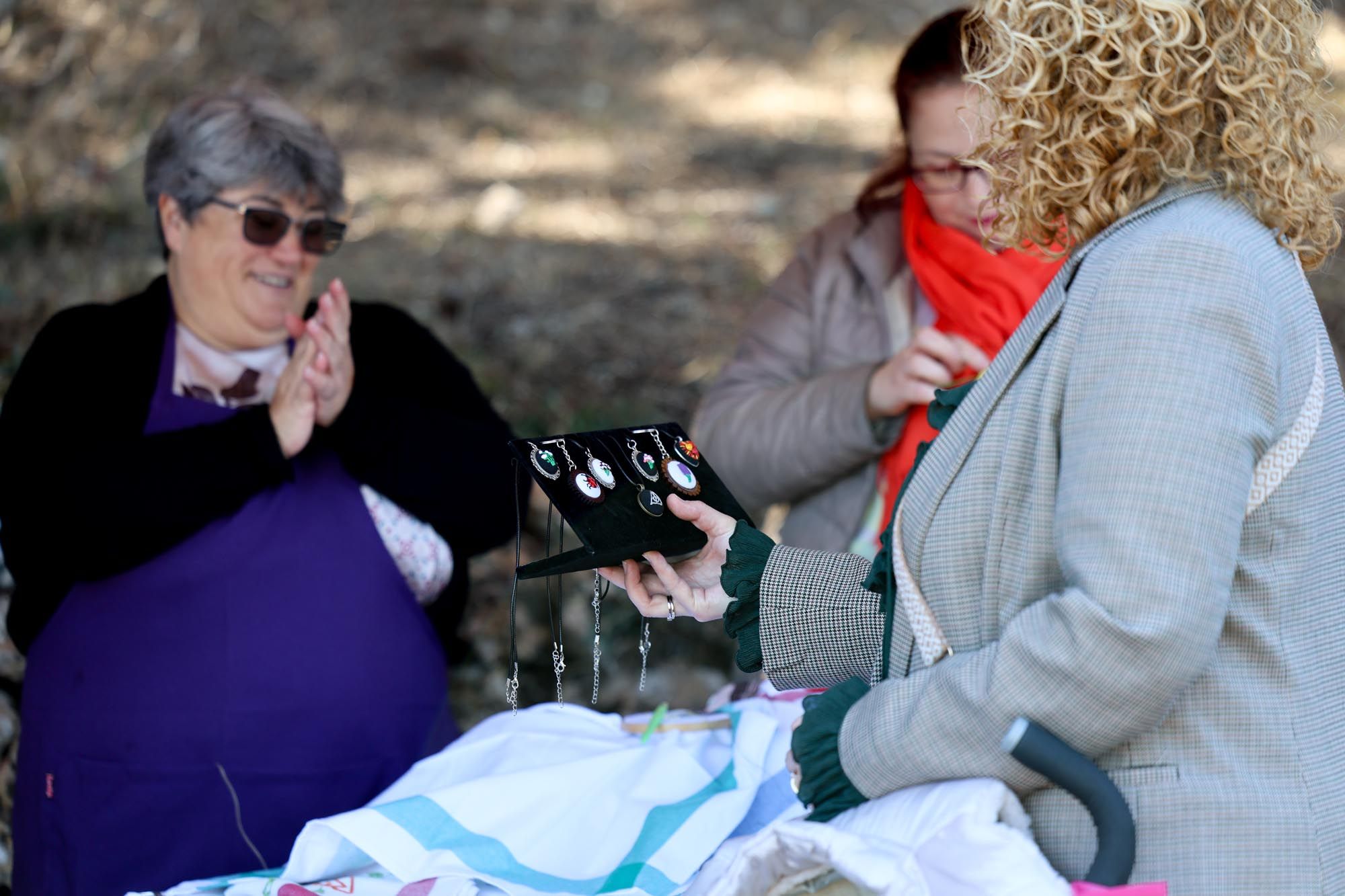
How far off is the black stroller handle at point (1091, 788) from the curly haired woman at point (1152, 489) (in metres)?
0.03

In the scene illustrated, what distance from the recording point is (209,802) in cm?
224

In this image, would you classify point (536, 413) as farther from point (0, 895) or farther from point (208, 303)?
point (0, 895)

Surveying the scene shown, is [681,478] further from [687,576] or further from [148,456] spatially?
[148,456]

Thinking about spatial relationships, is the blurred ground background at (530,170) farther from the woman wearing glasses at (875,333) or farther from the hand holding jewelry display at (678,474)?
the hand holding jewelry display at (678,474)

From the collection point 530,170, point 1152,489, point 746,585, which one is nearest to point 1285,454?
point 1152,489

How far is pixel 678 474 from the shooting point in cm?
178

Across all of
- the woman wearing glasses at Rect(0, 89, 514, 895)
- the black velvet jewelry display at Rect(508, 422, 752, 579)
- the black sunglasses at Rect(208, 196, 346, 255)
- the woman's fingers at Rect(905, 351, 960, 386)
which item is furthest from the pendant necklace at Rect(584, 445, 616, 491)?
the black sunglasses at Rect(208, 196, 346, 255)

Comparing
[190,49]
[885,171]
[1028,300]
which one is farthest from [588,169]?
[1028,300]

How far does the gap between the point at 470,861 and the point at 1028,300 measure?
4.81 feet

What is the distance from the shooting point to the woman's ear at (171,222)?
2.66m

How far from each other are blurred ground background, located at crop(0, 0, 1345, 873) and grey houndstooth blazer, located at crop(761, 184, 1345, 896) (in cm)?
173

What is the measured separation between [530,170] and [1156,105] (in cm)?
514

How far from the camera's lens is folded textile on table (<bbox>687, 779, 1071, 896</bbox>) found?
1.28 meters

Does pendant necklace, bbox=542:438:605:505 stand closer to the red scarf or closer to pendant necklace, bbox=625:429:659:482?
pendant necklace, bbox=625:429:659:482
